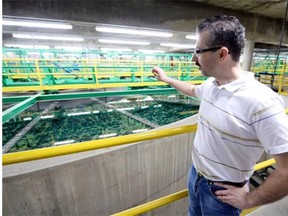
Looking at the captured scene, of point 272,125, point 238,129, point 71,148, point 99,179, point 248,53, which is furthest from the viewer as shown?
point 248,53

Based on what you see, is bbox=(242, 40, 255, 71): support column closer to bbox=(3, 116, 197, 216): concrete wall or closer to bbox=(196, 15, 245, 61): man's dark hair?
bbox=(3, 116, 197, 216): concrete wall

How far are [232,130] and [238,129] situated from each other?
0.09 feet

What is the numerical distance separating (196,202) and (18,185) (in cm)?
154

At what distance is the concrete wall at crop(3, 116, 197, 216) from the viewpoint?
1.62 meters

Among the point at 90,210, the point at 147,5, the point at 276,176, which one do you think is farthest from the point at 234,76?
the point at 147,5

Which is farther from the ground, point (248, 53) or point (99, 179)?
point (248, 53)

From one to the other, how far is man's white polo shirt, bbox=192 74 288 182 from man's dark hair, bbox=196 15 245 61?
0.52 feet

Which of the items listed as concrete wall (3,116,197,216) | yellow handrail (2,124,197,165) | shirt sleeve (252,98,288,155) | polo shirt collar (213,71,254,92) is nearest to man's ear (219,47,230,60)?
polo shirt collar (213,71,254,92)

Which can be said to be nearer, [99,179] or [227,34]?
[227,34]

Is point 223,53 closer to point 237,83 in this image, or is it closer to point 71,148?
point 237,83

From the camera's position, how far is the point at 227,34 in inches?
35.8

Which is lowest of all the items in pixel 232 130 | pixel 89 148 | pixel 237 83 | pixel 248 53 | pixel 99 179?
pixel 99 179

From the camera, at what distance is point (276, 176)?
0.75 metres

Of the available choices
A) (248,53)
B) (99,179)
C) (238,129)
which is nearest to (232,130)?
(238,129)
